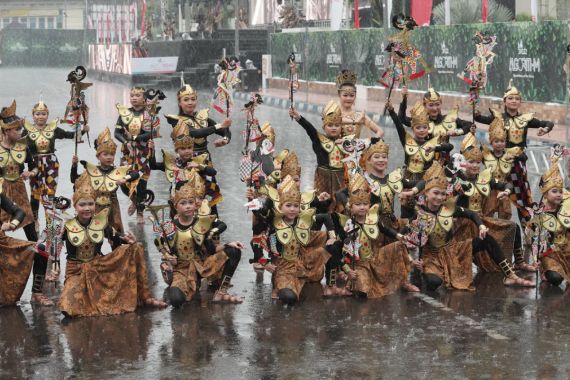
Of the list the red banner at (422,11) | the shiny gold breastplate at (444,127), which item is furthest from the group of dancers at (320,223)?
the red banner at (422,11)

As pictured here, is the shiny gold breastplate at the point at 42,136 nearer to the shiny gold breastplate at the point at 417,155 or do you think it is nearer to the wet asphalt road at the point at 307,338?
the wet asphalt road at the point at 307,338

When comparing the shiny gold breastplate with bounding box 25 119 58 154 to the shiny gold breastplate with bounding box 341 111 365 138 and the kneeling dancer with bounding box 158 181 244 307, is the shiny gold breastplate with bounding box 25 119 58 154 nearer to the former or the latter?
the shiny gold breastplate with bounding box 341 111 365 138

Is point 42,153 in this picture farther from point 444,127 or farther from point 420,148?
point 444,127

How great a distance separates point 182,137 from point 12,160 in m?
1.71

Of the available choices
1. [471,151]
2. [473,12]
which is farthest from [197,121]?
[473,12]

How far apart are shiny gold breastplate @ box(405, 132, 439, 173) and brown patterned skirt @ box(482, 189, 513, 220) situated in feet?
2.48

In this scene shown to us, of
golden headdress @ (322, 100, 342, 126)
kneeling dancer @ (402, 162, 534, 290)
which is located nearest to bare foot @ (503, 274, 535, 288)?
kneeling dancer @ (402, 162, 534, 290)

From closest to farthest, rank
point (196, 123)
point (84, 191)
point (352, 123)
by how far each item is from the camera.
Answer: point (84, 191), point (352, 123), point (196, 123)

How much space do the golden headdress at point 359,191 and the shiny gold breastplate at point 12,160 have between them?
12.1 feet

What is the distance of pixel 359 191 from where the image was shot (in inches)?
458

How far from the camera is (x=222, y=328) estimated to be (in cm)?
1052

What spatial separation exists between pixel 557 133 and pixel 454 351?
1589 cm

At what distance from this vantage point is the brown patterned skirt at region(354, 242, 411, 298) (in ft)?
38.1

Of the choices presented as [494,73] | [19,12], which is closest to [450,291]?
[494,73]
